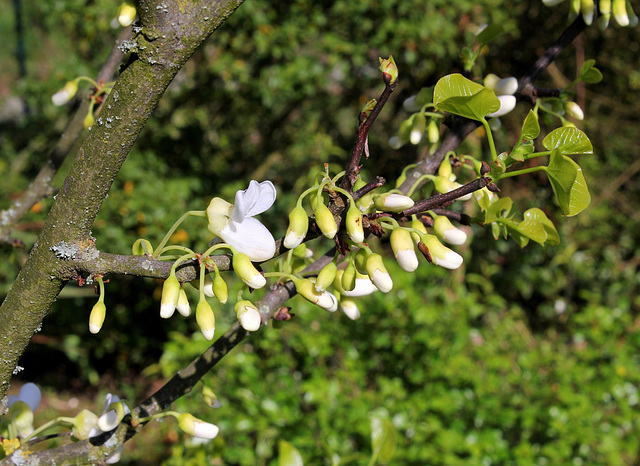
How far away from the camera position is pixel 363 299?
8.30ft

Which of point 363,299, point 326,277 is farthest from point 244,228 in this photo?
point 363,299

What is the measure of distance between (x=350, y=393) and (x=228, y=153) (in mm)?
1978

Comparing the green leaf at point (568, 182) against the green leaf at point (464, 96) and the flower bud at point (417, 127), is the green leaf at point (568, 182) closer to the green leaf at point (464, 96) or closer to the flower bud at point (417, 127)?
the green leaf at point (464, 96)

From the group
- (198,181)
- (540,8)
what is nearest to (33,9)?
(198,181)

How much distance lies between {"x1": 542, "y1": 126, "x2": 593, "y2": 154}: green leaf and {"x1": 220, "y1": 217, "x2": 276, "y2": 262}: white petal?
337 mm

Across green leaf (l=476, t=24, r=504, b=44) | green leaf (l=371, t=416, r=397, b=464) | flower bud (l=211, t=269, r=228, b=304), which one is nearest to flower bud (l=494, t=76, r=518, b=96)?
green leaf (l=476, t=24, r=504, b=44)

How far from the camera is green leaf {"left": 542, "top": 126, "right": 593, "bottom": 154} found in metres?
0.62

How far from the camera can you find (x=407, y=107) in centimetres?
97

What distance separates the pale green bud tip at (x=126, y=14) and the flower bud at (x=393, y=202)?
42cm

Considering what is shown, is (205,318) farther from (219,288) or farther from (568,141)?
(568,141)

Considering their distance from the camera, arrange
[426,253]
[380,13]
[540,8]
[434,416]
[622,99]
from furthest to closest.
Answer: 1. [622,99]
2. [540,8]
3. [380,13]
4. [434,416]
5. [426,253]

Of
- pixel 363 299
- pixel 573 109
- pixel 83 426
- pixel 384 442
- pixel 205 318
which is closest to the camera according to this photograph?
pixel 205 318

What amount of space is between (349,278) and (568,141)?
0.99 feet

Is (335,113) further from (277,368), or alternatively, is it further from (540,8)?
(277,368)
